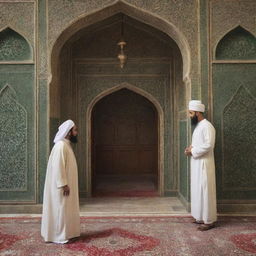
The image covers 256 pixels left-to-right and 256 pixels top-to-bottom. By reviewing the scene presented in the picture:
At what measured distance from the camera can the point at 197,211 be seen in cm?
414

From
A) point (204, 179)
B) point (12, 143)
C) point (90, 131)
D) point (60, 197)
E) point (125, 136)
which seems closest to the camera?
point (60, 197)

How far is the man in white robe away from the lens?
3.52 metres

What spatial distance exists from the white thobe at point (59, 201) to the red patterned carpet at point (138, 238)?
138 mm

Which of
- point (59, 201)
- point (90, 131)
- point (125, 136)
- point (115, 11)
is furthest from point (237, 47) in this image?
point (125, 136)

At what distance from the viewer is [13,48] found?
4875 mm

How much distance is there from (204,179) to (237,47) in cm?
225

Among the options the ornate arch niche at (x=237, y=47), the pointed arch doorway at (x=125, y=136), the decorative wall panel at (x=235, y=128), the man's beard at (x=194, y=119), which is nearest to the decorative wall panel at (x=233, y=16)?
the ornate arch niche at (x=237, y=47)

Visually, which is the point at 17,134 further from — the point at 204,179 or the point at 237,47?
the point at 237,47

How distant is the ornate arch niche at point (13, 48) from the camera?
487 centimetres

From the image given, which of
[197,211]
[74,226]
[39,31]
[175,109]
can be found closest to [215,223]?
[197,211]

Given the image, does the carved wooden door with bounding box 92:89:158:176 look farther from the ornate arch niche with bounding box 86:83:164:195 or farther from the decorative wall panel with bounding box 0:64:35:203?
the decorative wall panel with bounding box 0:64:35:203

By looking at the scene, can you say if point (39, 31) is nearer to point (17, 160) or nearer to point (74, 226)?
point (17, 160)

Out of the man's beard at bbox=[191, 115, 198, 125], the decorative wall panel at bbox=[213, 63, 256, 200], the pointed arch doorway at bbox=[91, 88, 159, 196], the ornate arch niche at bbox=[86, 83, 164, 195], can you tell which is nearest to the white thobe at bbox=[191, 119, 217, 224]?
the man's beard at bbox=[191, 115, 198, 125]

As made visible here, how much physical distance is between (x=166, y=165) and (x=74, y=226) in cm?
289
